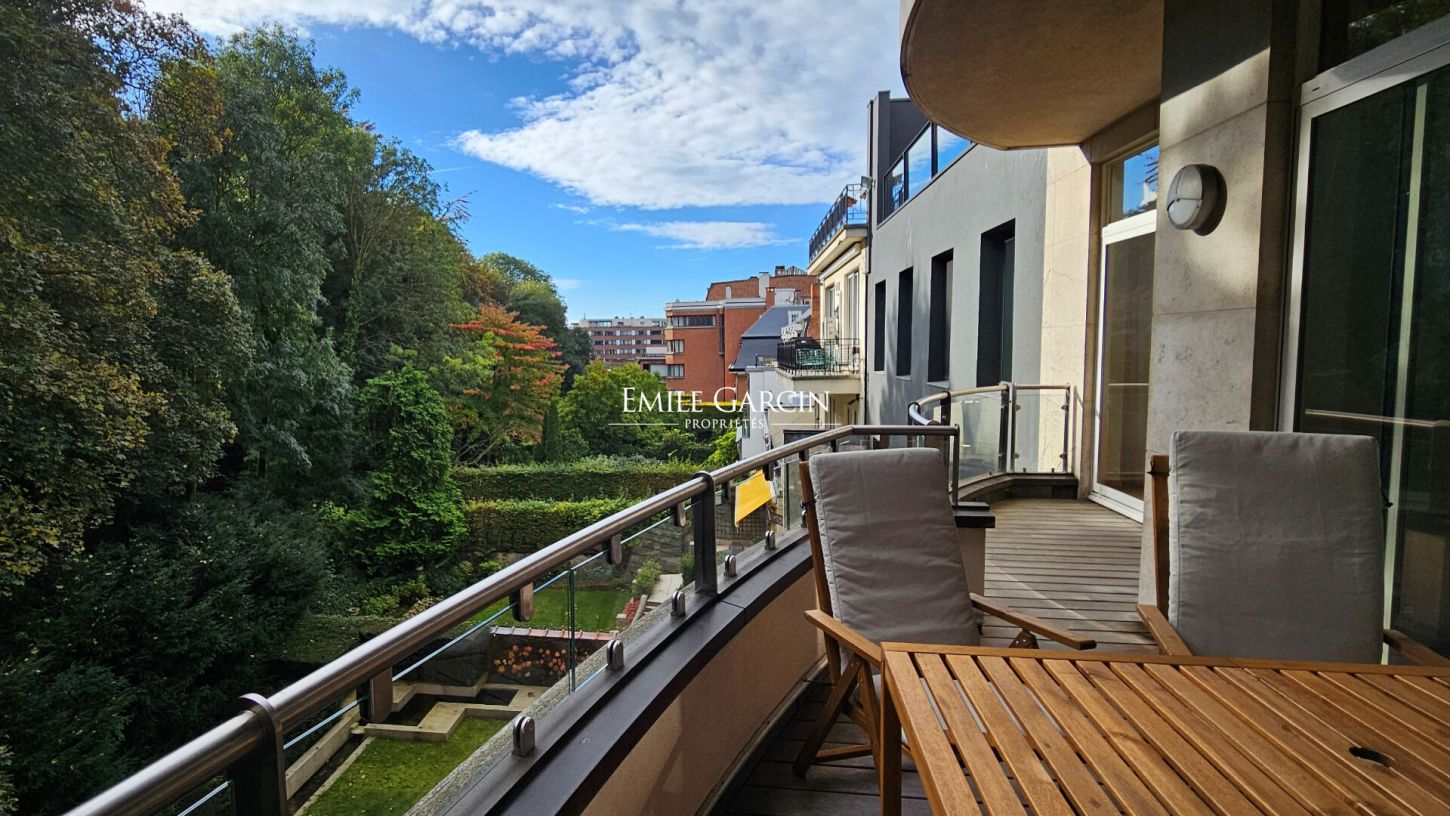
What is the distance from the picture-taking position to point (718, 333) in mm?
39219

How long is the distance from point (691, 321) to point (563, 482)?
23322 mm

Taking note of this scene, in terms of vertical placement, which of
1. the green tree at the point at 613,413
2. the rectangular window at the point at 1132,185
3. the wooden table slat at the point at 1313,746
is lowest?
the green tree at the point at 613,413

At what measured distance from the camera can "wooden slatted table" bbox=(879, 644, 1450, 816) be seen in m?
0.99

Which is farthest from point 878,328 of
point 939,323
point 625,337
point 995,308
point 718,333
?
point 625,337

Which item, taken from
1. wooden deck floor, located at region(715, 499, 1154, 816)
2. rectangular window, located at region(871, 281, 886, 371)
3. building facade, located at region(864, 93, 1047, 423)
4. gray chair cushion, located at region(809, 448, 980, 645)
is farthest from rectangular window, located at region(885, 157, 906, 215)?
gray chair cushion, located at region(809, 448, 980, 645)

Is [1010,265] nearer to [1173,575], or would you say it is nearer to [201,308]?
[1173,575]

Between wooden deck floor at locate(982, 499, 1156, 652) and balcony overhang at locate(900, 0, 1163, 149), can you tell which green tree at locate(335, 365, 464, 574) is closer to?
wooden deck floor at locate(982, 499, 1156, 652)

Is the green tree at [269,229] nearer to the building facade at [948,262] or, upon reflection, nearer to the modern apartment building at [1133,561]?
the building facade at [948,262]

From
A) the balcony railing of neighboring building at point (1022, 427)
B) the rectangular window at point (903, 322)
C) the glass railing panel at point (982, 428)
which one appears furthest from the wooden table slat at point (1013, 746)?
the rectangular window at point (903, 322)

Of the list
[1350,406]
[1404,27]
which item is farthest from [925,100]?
[1350,406]

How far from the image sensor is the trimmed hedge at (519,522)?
16.9 meters

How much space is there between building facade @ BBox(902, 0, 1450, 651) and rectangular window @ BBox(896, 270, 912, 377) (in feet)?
25.4

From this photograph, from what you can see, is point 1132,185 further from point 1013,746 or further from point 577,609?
point 577,609

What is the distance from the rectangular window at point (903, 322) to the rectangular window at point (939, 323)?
1535 millimetres
